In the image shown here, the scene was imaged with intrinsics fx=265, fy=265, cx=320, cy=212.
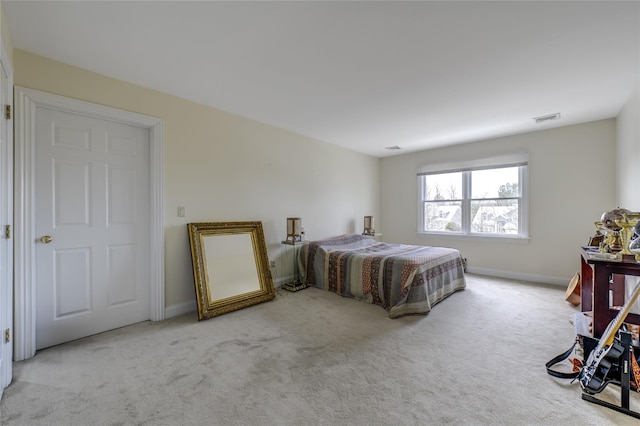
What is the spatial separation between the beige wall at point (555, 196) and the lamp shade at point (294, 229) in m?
3.16

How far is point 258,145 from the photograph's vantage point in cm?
378

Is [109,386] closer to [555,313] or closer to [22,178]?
[22,178]

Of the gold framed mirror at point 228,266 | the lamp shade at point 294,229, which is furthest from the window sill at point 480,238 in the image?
the gold framed mirror at point 228,266

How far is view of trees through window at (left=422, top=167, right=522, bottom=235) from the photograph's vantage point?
4.50m

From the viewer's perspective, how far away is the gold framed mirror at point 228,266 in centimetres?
296

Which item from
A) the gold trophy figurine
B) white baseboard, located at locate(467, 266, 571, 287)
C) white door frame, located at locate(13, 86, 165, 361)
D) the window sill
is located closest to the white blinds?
the window sill

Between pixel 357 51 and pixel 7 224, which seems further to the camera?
pixel 357 51

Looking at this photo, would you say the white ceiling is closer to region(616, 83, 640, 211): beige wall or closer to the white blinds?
region(616, 83, 640, 211): beige wall

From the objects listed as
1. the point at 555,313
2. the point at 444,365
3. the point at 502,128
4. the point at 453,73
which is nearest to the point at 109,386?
the point at 444,365

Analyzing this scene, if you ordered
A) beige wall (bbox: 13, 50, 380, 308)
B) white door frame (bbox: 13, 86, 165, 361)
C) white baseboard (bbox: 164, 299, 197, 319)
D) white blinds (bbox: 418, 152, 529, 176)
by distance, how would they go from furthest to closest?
1. white blinds (bbox: 418, 152, 529, 176)
2. white baseboard (bbox: 164, 299, 197, 319)
3. beige wall (bbox: 13, 50, 380, 308)
4. white door frame (bbox: 13, 86, 165, 361)

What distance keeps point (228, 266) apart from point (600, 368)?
3341 millimetres

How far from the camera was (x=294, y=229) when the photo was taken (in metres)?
3.89

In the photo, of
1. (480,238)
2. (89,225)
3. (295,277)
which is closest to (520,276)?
(480,238)

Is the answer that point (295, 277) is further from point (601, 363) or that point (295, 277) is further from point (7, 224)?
point (601, 363)
